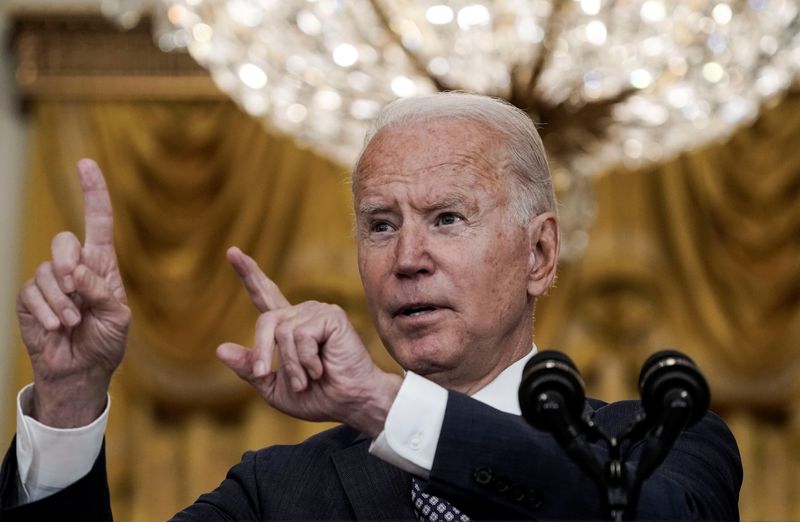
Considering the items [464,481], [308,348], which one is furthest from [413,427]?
[308,348]

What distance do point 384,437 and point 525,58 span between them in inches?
91.5

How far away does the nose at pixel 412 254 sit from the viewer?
2.32 m

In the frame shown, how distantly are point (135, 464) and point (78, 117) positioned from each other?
1.74 metres

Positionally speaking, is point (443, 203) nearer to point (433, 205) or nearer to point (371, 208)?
point (433, 205)

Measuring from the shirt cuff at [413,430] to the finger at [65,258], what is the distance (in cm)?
55

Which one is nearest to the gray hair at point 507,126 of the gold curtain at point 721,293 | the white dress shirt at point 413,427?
the white dress shirt at point 413,427

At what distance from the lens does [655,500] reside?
1935 mm

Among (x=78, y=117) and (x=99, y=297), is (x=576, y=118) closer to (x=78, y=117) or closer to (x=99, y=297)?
(x=99, y=297)

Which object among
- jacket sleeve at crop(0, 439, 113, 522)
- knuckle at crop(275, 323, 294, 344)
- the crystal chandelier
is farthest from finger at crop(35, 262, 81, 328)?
the crystal chandelier

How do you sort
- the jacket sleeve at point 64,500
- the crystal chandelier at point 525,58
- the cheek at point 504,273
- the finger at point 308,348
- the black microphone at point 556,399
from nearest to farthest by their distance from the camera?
the black microphone at point 556,399 → the finger at point 308,348 → the jacket sleeve at point 64,500 → the cheek at point 504,273 → the crystal chandelier at point 525,58

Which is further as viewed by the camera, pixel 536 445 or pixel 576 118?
pixel 576 118

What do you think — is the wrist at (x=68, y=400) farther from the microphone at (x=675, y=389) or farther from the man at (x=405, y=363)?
the microphone at (x=675, y=389)

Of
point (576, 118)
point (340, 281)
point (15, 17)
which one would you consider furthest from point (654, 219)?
point (15, 17)

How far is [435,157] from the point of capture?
8.07 ft
